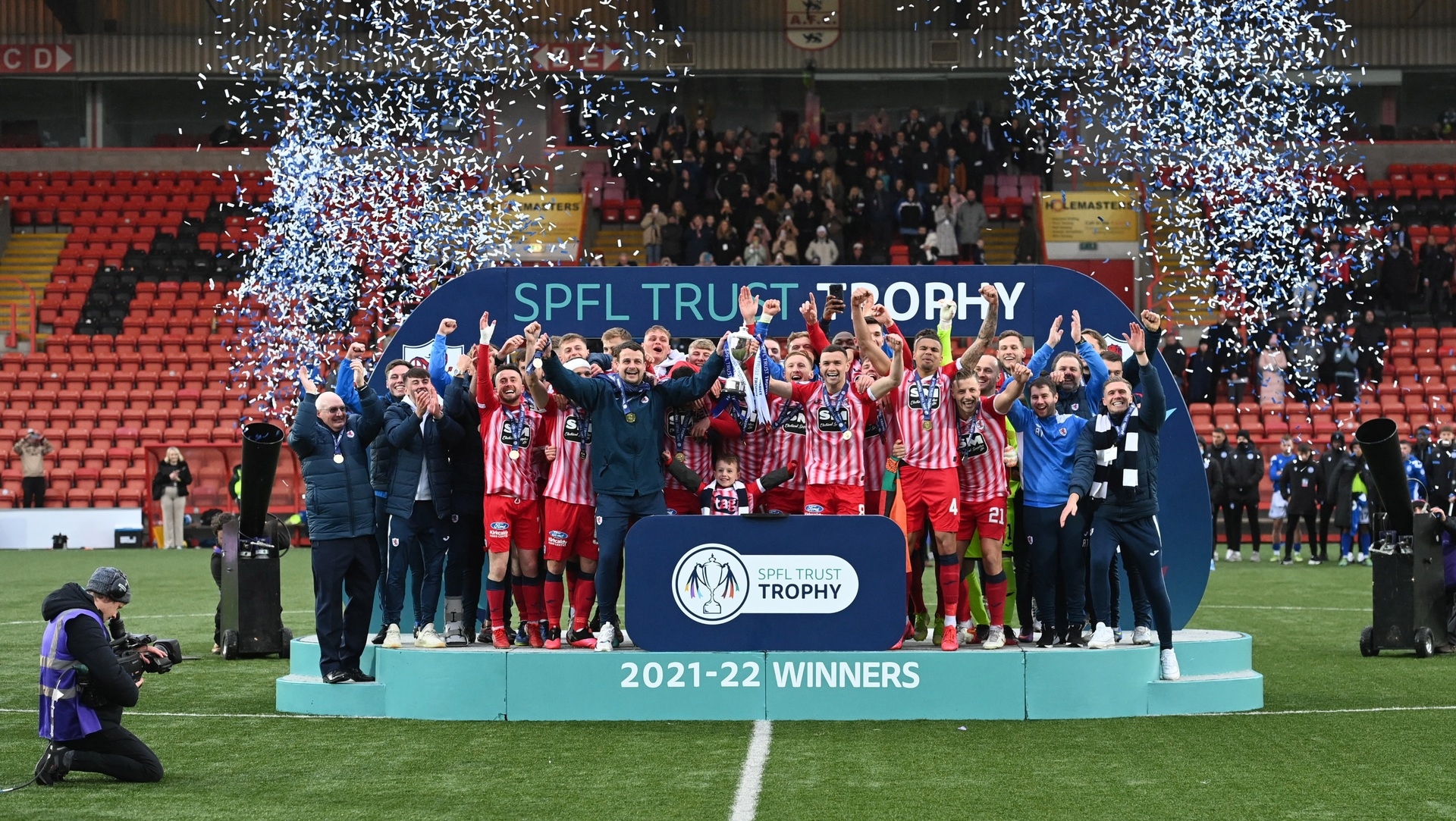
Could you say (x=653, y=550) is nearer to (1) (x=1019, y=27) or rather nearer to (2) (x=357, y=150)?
(2) (x=357, y=150)

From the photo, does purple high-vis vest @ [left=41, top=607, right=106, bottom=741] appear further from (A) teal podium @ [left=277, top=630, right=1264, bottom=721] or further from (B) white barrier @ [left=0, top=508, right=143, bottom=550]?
(B) white barrier @ [left=0, top=508, right=143, bottom=550]

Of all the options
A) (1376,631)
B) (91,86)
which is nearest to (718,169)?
(91,86)

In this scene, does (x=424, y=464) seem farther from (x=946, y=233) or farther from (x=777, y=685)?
(x=946, y=233)

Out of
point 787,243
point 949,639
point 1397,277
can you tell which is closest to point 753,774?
point 949,639

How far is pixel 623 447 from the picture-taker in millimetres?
9781

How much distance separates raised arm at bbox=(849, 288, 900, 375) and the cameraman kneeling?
4.47 metres

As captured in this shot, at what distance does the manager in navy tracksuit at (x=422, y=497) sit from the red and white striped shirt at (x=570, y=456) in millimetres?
646

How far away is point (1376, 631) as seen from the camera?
12.5 metres

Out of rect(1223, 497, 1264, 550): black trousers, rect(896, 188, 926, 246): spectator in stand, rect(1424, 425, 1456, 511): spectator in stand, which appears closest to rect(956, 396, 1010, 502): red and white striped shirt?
rect(1424, 425, 1456, 511): spectator in stand

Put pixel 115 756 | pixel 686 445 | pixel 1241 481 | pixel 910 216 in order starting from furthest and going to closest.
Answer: pixel 910 216
pixel 1241 481
pixel 686 445
pixel 115 756

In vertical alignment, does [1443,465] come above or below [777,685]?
above

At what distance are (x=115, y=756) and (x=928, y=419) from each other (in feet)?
16.2

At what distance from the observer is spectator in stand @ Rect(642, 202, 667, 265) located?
2731cm

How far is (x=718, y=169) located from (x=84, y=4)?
49.1 ft
